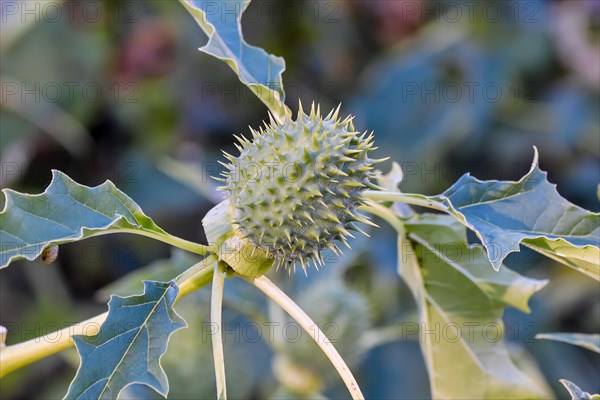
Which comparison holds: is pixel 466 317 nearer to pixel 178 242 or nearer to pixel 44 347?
pixel 178 242

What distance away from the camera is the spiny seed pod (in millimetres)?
1229

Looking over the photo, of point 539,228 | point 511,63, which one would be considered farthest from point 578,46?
point 539,228

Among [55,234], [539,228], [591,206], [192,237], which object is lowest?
[55,234]

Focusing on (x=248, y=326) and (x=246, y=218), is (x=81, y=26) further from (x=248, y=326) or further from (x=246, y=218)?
(x=246, y=218)

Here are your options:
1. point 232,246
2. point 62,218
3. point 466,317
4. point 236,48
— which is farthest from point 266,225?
point 466,317

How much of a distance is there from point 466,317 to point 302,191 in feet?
1.80

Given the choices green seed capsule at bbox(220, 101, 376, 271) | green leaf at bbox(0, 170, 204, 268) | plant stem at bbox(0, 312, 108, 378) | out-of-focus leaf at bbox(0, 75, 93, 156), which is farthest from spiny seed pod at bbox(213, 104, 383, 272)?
out-of-focus leaf at bbox(0, 75, 93, 156)

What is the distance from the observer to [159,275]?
1.78 m

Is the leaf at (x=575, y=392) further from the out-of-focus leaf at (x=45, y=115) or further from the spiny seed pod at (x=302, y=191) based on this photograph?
the out-of-focus leaf at (x=45, y=115)

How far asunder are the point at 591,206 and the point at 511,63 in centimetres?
74

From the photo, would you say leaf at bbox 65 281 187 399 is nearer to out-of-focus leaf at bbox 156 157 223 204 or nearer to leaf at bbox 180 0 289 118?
leaf at bbox 180 0 289 118

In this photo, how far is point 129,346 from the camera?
1176 mm

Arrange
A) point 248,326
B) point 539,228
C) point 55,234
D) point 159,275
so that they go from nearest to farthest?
point 55,234
point 539,228
point 159,275
point 248,326

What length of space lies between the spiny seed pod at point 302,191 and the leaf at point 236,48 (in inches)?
5.8
